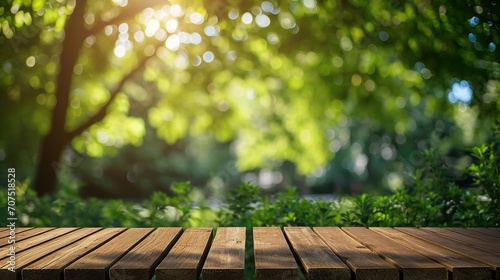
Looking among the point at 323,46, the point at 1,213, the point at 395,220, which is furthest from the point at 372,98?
the point at 1,213

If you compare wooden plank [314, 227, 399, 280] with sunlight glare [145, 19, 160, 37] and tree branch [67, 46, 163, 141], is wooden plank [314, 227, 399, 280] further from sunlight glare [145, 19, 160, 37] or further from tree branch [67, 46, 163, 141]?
tree branch [67, 46, 163, 141]

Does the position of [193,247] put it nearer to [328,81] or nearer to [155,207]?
[155,207]

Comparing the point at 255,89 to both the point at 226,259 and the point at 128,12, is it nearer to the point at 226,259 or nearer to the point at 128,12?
the point at 128,12

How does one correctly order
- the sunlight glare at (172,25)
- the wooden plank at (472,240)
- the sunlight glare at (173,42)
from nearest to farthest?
1. the wooden plank at (472,240)
2. the sunlight glare at (172,25)
3. the sunlight glare at (173,42)

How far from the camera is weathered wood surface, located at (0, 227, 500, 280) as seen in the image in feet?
6.91

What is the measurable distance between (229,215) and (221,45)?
6314 mm

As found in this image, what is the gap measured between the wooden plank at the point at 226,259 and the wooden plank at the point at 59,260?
1.80 feet

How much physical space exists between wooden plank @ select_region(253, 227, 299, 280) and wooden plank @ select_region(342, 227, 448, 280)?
1.26 ft

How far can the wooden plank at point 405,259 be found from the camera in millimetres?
2107

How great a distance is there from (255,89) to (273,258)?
1024 centimetres

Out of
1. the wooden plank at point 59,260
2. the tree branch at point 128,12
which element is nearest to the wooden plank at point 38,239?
the wooden plank at point 59,260

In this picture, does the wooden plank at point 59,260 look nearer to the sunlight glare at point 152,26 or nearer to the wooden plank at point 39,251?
the wooden plank at point 39,251

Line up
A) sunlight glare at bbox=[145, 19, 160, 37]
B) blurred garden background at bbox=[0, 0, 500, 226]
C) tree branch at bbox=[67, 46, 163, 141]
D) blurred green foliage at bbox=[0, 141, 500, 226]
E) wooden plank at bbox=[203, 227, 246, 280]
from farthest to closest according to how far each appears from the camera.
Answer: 1. tree branch at bbox=[67, 46, 163, 141]
2. sunlight glare at bbox=[145, 19, 160, 37]
3. blurred garden background at bbox=[0, 0, 500, 226]
4. blurred green foliage at bbox=[0, 141, 500, 226]
5. wooden plank at bbox=[203, 227, 246, 280]

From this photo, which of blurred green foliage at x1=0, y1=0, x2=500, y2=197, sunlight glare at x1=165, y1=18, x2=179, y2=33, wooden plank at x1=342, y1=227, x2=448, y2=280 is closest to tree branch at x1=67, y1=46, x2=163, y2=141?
blurred green foliage at x1=0, y1=0, x2=500, y2=197
